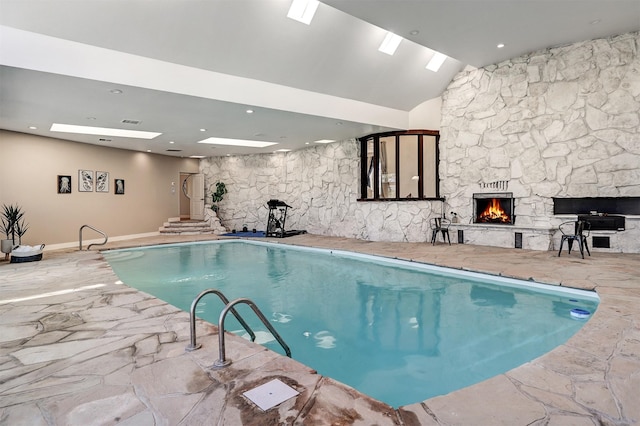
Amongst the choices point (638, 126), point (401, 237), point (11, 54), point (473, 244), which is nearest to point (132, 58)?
point (11, 54)

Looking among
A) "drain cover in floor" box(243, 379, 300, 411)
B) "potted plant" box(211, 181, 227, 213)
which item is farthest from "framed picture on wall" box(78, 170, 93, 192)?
"drain cover in floor" box(243, 379, 300, 411)

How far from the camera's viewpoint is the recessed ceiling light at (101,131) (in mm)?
8420

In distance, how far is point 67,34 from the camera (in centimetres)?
489

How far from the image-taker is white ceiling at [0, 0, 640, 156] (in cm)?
486

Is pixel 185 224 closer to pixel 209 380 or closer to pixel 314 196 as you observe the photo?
pixel 314 196

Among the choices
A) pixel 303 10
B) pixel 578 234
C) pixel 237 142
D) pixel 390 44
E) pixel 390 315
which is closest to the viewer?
pixel 390 315

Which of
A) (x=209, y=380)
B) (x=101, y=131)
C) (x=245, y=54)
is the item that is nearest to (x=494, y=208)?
(x=245, y=54)

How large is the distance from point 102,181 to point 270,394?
1106cm

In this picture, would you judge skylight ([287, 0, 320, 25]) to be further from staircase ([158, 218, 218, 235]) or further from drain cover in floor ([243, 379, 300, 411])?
staircase ([158, 218, 218, 235])

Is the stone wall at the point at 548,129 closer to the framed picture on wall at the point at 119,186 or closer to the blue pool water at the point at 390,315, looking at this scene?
the blue pool water at the point at 390,315

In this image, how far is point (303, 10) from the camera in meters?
5.94

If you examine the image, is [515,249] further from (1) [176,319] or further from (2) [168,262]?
(2) [168,262]

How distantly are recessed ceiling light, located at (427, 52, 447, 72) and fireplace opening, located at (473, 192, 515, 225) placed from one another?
→ 10.8ft

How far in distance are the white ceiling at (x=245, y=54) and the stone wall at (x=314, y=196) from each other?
2.48m
